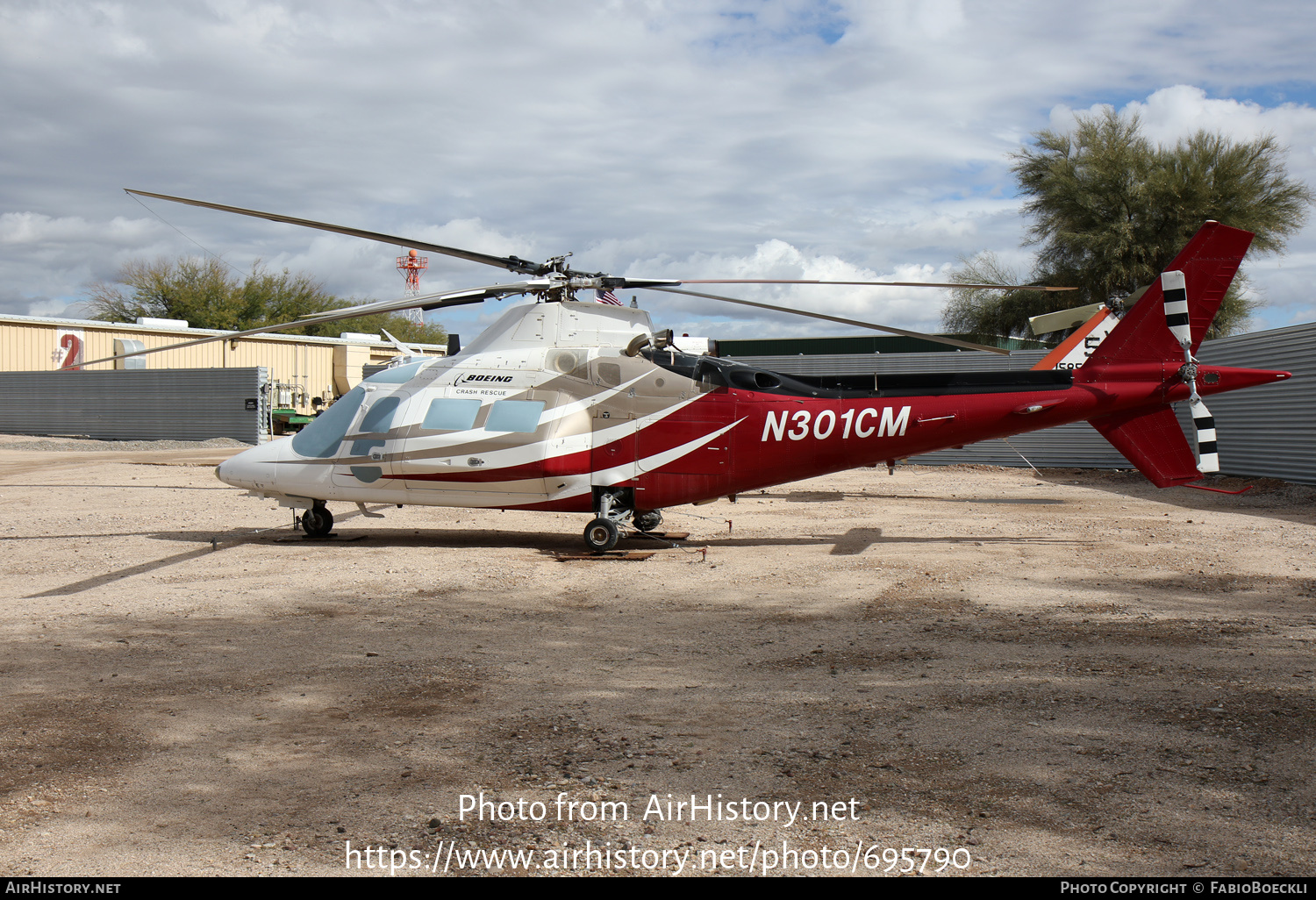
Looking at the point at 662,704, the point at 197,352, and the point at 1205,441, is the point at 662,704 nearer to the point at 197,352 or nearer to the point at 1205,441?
the point at 1205,441

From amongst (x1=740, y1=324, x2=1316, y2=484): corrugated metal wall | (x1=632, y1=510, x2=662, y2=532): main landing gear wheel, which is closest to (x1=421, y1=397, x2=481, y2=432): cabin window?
(x1=632, y1=510, x2=662, y2=532): main landing gear wheel

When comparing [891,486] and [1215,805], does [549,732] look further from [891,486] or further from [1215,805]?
[891,486]

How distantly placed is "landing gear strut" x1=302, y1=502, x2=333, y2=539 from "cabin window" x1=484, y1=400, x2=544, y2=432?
2690 millimetres

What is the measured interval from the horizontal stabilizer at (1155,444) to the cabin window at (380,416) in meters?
8.39

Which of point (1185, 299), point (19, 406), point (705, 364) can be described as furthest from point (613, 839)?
point (19, 406)

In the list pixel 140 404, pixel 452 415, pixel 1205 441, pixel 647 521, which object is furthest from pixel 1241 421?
pixel 140 404

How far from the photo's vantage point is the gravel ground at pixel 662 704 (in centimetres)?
354

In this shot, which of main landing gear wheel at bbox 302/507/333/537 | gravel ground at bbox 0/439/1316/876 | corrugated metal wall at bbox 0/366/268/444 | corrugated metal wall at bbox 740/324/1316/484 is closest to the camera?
gravel ground at bbox 0/439/1316/876

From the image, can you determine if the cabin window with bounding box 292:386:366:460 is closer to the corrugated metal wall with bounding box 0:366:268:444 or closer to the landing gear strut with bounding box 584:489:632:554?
the landing gear strut with bounding box 584:489:632:554

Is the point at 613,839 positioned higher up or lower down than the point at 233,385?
lower down

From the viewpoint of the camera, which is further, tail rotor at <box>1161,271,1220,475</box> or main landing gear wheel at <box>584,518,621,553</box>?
main landing gear wheel at <box>584,518,621,553</box>

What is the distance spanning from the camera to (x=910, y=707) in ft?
16.8

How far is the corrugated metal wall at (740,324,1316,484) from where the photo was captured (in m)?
16.3

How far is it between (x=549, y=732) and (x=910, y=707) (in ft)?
6.68
